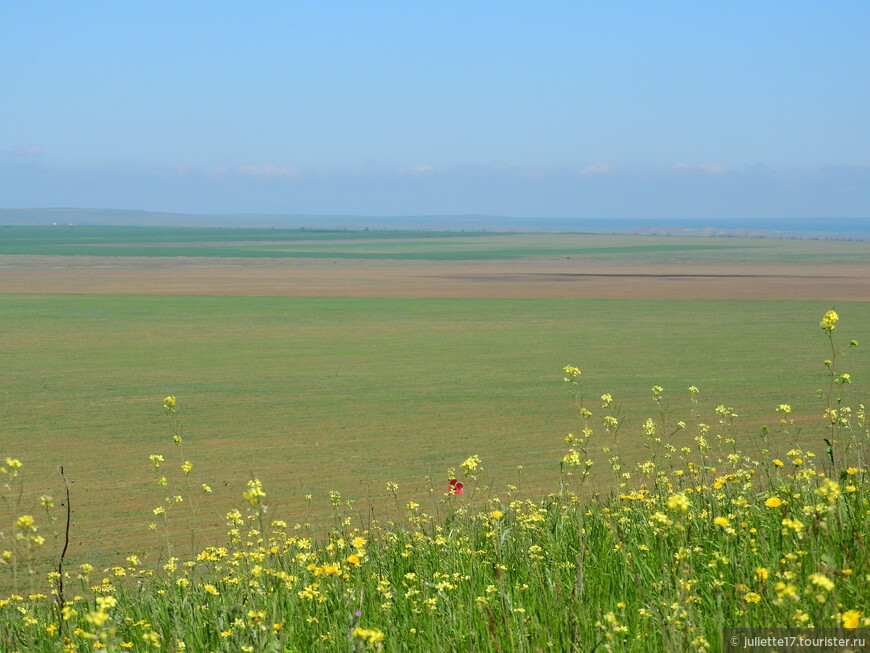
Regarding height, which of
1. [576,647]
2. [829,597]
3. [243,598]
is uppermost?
[829,597]

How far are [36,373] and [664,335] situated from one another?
16.4 m

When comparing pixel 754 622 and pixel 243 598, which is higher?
pixel 754 622

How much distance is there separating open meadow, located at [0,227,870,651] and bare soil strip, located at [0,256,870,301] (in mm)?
715

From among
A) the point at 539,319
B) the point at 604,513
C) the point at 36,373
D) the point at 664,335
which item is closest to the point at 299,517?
the point at 604,513

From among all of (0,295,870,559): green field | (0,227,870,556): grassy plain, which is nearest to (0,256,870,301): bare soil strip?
(0,227,870,556): grassy plain

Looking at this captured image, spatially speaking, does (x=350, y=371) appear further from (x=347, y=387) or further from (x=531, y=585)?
(x=531, y=585)

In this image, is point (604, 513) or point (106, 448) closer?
point (604, 513)

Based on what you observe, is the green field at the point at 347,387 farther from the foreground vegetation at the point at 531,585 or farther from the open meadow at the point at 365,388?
the foreground vegetation at the point at 531,585

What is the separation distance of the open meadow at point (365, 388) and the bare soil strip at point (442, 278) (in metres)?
0.72

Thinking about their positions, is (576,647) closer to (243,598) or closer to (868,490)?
(243,598)

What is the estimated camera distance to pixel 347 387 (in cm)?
1842

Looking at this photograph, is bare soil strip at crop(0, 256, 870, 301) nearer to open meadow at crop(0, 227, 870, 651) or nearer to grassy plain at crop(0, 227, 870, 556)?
grassy plain at crop(0, 227, 870, 556)

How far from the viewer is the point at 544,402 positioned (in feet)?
54.3

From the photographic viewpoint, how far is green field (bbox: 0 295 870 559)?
1145 centimetres
